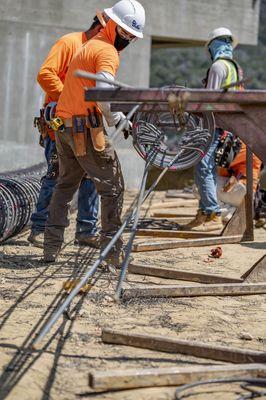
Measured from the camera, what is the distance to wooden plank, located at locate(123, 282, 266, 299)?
227 inches

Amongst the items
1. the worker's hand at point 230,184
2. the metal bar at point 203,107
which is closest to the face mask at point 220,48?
the worker's hand at point 230,184

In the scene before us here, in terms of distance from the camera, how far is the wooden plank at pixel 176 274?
6.34 meters

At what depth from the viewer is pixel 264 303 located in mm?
5832

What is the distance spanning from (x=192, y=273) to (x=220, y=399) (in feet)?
8.34

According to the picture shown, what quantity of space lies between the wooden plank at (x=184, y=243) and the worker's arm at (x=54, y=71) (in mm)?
1615

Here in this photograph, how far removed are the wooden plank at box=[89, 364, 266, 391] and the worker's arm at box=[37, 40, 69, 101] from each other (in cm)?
356

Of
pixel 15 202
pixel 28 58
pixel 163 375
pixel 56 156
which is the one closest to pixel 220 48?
pixel 56 156

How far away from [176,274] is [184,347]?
1.99 meters

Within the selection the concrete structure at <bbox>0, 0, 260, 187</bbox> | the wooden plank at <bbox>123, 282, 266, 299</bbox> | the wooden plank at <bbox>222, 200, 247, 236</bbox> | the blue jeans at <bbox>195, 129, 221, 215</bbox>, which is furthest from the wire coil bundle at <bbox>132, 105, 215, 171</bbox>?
the concrete structure at <bbox>0, 0, 260, 187</bbox>

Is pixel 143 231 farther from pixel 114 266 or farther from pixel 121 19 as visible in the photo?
pixel 121 19

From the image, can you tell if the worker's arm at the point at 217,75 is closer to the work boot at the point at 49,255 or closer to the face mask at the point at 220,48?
the face mask at the point at 220,48

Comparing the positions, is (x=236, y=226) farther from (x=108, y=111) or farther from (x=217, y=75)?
(x=108, y=111)

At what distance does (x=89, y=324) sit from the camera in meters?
5.07

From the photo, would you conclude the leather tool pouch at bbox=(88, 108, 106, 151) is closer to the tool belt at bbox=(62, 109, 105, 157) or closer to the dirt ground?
the tool belt at bbox=(62, 109, 105, 157)
